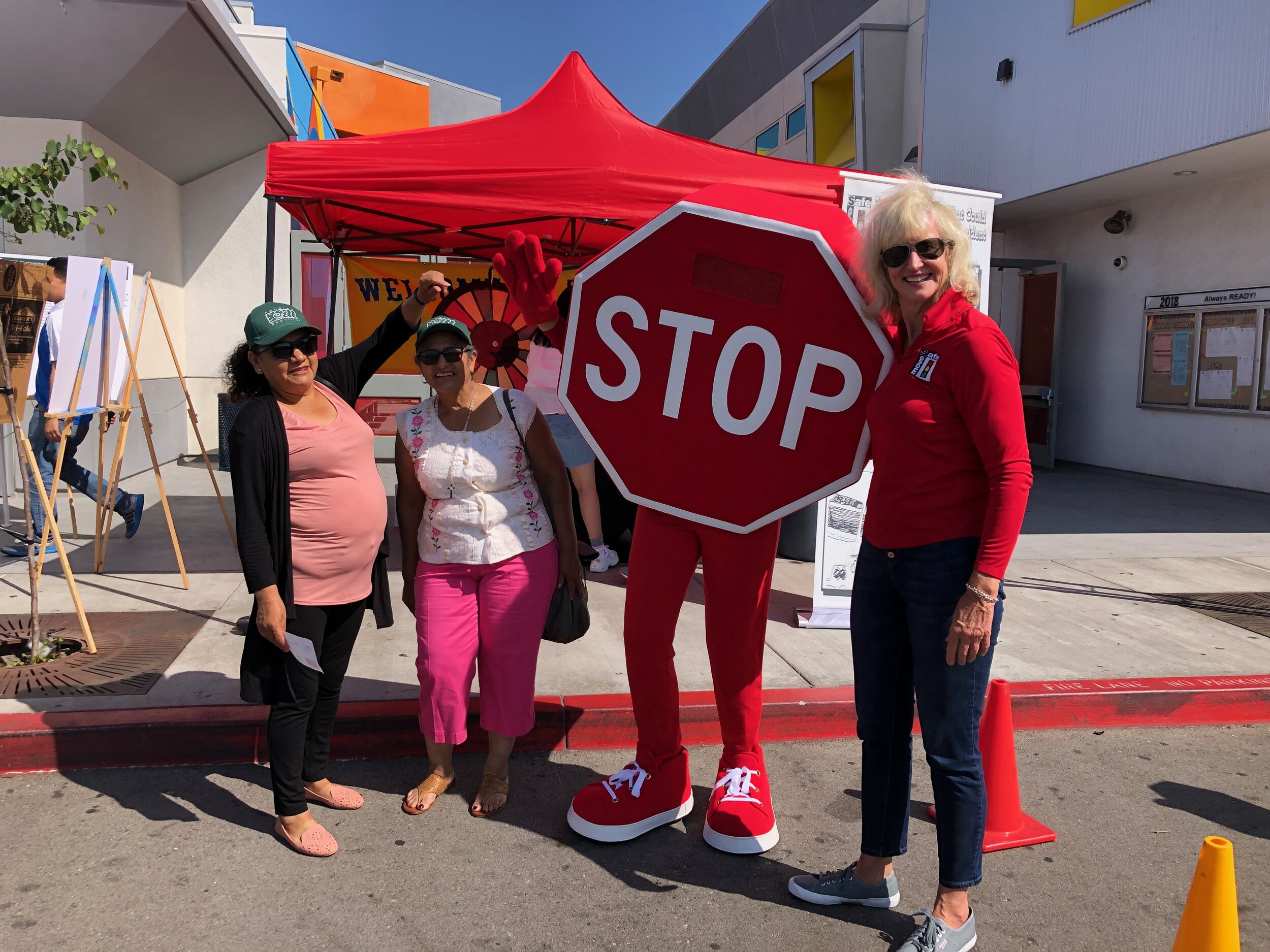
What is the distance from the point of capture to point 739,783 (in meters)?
3.06

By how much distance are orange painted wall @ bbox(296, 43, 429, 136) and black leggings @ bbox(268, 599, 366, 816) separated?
56.6 ft

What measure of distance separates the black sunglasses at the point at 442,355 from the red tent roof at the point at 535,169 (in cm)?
219

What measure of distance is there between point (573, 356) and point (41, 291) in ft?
13.6

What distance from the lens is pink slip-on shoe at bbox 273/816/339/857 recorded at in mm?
2920

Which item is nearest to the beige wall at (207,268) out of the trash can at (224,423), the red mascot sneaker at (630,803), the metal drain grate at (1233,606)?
the trash can at (224,423)

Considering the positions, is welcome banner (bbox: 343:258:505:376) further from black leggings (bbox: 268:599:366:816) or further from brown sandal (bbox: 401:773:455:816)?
brown sandal (bbox: 401:773:455:816)

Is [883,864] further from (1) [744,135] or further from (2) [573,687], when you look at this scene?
(1) [744,135]

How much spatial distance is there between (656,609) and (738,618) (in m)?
0.26

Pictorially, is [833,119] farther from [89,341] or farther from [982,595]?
[982,595]

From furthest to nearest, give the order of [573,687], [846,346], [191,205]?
A: [191,205] → [573,687] → [846,346]

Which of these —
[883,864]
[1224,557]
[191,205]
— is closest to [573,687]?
[883,864]

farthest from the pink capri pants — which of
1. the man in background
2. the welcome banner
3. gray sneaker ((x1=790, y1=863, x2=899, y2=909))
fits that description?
the welcome banner

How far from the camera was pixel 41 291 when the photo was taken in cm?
533

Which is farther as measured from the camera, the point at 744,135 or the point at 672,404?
the point at 744,135
